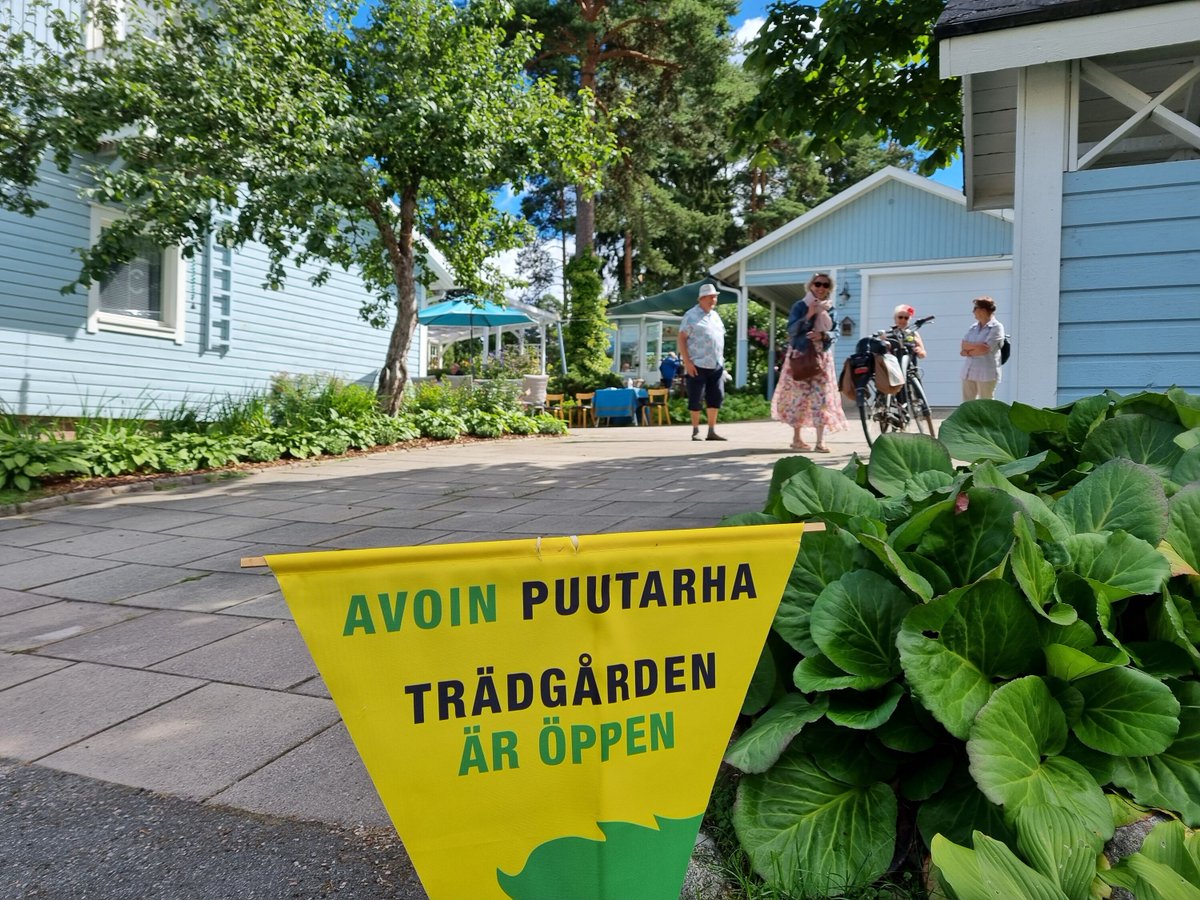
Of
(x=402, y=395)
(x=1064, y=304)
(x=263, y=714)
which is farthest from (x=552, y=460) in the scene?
(x=263, y=714)

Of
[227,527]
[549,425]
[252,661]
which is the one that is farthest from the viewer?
[549,425]

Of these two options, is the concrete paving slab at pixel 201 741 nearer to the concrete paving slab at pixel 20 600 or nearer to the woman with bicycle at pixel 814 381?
the concrete paving slab at pixel 20 600

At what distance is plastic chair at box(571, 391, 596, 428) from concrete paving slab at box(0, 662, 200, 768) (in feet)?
49.4

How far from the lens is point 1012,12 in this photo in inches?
163

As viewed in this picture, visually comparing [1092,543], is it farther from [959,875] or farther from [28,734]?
[28,734]

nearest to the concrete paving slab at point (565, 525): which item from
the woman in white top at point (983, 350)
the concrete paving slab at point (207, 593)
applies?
the concrete paving slab at point (207, 593)

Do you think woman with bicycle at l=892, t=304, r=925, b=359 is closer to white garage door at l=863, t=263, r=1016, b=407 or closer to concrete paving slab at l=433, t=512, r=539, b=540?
concrete paving slab at l=433, t=512, r=539, b=540

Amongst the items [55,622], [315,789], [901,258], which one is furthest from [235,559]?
[901,258]

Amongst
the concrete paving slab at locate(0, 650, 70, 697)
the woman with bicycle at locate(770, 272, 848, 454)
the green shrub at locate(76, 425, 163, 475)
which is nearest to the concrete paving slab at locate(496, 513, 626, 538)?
the concrete paving slab at locate(0, 650, 70, 697)

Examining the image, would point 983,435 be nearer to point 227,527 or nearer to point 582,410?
point 227,527

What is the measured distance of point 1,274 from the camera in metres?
9.73

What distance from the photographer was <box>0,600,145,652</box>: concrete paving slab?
3133 millimetres

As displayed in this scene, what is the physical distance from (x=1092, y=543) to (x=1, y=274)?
37.9 feet

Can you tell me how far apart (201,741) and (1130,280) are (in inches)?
181
